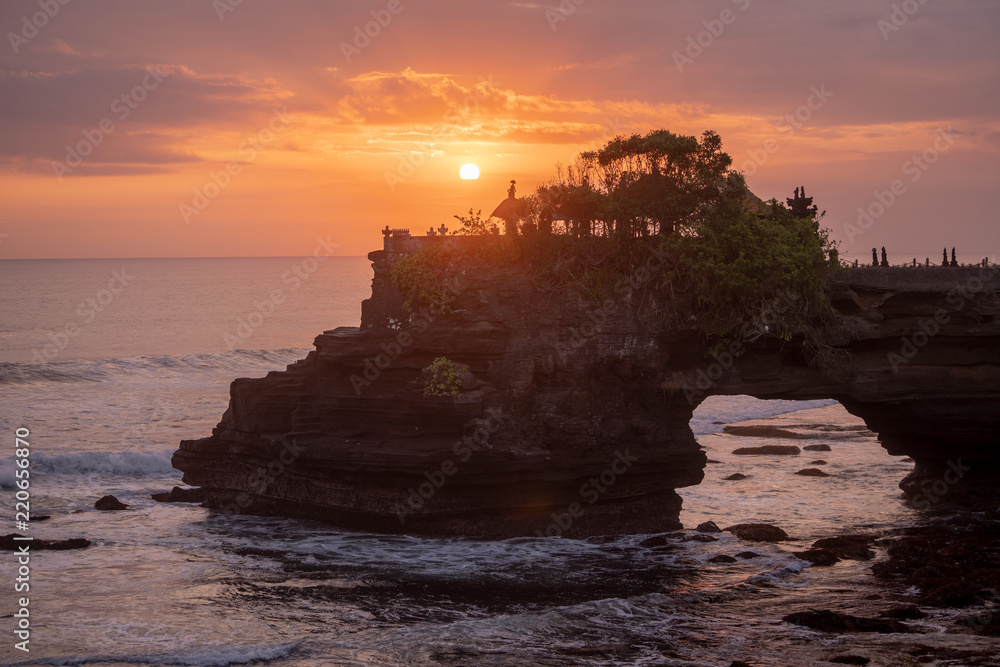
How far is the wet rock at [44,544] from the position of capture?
22234mm

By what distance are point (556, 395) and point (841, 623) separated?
8.92 metres

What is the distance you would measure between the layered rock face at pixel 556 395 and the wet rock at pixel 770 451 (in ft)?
34.0

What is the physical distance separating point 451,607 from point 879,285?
14439 millimetres

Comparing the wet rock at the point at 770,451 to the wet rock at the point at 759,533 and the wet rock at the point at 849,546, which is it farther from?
the wet rock at the point at 849,546

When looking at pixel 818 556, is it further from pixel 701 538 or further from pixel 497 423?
pixel 497 423
